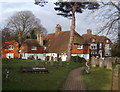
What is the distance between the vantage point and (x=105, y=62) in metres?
21.1

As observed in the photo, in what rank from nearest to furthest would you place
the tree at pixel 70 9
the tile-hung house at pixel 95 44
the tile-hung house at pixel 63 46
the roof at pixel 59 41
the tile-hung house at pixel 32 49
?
the tree at pixel 70 9 → the tile-hung house at pixel 63 46 → the roof at pixel 59 41 → the tile-hung house at pixel 32 49 → the tile-hung house at pixel 95 44

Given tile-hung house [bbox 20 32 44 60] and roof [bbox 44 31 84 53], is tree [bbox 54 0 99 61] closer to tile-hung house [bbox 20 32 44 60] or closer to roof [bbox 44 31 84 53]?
roof [bbox 44 31 84 53]

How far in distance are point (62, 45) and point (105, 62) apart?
2248 centimetres

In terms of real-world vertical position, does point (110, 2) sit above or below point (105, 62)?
above

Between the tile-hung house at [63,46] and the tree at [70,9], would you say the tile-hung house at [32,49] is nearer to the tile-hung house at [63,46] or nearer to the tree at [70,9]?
the tile-hung house at [63,46]

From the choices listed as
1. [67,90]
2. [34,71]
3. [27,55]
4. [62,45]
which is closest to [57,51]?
[62,45]

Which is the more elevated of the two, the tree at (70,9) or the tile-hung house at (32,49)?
the tree at (70,9)

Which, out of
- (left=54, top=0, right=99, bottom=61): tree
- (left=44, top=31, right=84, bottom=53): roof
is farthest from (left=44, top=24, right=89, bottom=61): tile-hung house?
(left=54, top=0, right=99, bottom=61): tree

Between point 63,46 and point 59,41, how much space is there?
10.8 feet

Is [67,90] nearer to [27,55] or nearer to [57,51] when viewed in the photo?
[57,51]

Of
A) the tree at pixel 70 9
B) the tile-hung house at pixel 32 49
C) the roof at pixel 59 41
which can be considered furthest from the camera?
the tile-hung house at pixel 32 49

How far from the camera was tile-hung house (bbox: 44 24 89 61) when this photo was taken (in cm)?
4236

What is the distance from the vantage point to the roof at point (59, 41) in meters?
42.7

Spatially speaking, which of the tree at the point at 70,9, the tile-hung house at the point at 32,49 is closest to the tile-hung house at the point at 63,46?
the tile-hung house at the point at 32,49
